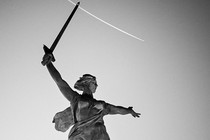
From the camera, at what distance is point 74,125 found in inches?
343

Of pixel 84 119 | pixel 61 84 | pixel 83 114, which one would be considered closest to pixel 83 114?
pixel 83 114

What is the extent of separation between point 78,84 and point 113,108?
4.31 ft

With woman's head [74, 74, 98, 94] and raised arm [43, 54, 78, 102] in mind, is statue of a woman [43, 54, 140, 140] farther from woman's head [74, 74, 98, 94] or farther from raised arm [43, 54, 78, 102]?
woman's head [74, 74, 98, 94]

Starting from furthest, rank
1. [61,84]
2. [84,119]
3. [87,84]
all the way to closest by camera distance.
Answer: [87,84]
[61,84]
[84,119]

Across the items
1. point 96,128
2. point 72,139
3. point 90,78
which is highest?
point 90,78

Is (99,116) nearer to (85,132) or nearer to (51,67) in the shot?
(85,132)

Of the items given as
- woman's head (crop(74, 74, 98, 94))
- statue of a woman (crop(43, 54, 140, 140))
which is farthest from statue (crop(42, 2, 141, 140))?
woman's head (crop(74, 74, 98, 94))

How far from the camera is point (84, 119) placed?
28.6ft

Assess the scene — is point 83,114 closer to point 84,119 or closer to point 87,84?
point 84,119

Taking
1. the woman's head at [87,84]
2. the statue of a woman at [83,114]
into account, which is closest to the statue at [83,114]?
the statue of a woman at [83,114]

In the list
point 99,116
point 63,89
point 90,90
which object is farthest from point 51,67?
point 99,116

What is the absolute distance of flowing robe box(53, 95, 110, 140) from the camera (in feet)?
27.8

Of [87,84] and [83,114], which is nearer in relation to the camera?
[83,114]

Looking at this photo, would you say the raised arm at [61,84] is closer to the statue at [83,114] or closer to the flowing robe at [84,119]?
the statue at [83,114]
